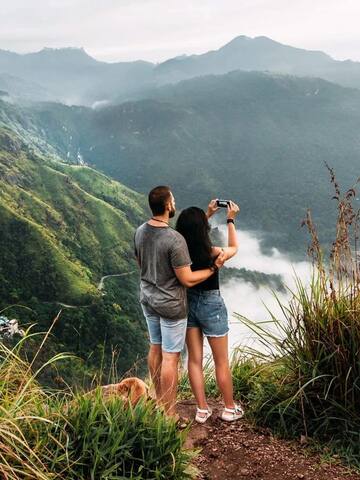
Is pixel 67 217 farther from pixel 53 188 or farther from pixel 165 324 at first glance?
pixel 165 324

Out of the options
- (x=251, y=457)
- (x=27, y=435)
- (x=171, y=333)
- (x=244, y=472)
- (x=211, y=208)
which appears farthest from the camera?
(x=211, y=208)

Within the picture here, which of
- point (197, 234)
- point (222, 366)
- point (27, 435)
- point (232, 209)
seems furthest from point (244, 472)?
point (232, 209)

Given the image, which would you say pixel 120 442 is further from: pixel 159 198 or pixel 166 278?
pixel 159 198

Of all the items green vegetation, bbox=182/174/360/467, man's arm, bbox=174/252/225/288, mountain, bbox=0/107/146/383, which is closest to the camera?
green vegetation, bbox=182/174/360/467

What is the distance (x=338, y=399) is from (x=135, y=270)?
9557cm

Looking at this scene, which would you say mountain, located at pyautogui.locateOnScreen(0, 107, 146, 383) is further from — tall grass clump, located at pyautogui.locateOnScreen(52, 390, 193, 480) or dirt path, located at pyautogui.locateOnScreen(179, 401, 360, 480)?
tall grass clump, located at pyautogui.locateOnScreen(52, 390, 193, 480)

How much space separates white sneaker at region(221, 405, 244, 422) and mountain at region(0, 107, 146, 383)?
4570 centimetres

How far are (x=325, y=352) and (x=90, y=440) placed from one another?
54.2 inches

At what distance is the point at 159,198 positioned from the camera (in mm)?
2957

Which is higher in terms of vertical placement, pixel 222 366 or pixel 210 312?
pixel 210 312

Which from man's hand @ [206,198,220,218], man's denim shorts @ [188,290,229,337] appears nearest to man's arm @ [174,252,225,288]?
man's denim shorts @ [188,290,229,337]

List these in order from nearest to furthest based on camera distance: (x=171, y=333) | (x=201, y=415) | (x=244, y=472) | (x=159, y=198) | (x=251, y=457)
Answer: (x=244, y=472)
(x=251, y=457)
(x=159, y=198)
(x=171, y=333)
(x=201, y=415)

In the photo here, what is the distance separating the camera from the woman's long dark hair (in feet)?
9.98

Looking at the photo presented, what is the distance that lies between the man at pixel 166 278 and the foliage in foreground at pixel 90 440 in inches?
25.0
